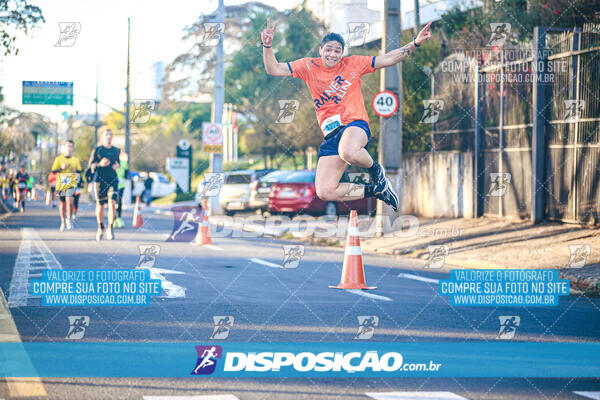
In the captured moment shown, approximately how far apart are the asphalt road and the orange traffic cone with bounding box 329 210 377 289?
0.15 metres

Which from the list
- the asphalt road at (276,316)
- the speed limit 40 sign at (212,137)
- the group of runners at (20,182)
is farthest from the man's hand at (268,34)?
the group of runners at (20,182)

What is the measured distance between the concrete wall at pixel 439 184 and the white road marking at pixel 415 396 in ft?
46.3

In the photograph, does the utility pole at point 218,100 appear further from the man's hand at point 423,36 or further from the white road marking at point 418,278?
the man's hand at point 423,36

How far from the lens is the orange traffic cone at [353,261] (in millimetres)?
8891

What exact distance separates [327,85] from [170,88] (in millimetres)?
42669

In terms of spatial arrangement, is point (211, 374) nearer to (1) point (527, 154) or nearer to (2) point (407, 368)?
(2) point (407, 368)

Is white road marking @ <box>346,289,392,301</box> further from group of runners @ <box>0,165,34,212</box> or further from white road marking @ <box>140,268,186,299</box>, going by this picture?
group of runners @ <box>0,165,34,212</box>

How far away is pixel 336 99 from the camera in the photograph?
251 inches

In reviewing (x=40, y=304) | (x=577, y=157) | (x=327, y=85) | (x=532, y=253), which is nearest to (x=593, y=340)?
(x=327, y=85)

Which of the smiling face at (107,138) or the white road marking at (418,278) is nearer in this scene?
the white road marking at (418,278)

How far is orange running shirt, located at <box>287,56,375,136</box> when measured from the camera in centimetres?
633

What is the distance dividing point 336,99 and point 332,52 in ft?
1.26

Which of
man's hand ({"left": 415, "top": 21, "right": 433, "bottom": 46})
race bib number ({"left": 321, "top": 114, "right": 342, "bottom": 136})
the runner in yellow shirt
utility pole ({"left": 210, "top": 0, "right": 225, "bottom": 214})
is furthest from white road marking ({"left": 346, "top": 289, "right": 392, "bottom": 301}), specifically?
utility pole ({"left": 210, "top": 0, "right": 225, "bottom": 214})

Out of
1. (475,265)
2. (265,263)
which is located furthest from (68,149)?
(475,265)
